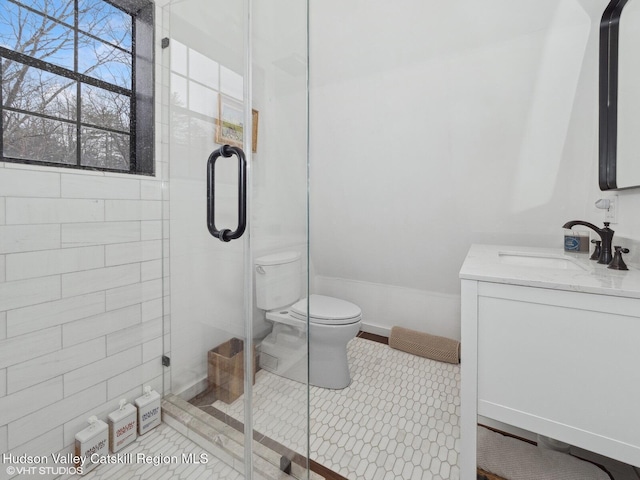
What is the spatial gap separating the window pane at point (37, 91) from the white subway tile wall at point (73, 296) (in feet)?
0.71

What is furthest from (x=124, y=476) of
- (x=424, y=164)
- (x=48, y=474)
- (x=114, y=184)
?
(x=424, y=164)

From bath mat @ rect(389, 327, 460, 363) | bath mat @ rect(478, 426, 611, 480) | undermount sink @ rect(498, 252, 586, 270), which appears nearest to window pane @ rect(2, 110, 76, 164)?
undermount sink @ rect(498, 252, 586, 270)

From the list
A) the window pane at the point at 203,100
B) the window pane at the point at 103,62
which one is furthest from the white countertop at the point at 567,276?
the window pane at the point at 103,62

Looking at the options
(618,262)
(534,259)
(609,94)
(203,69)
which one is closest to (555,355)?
(618,262)

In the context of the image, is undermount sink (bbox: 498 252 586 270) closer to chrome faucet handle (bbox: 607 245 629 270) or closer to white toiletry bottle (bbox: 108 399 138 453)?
chrome faucet handle (bbox: 607 245 629 270)

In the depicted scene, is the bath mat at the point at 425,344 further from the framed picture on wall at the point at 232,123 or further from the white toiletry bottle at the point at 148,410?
the framed picture on wall at the point at 232,123

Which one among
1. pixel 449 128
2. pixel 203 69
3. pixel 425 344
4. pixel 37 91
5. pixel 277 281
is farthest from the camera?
pixel 425 344

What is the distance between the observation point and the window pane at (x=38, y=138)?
1023 mm

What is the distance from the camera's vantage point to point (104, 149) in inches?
50.8

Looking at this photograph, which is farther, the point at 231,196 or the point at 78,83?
the point at 231,196

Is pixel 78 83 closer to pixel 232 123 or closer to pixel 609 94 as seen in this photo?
pixel 232 123

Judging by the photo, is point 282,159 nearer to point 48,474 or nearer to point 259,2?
point 259,2

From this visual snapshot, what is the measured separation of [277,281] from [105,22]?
130cm

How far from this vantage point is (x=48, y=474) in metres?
1.17
